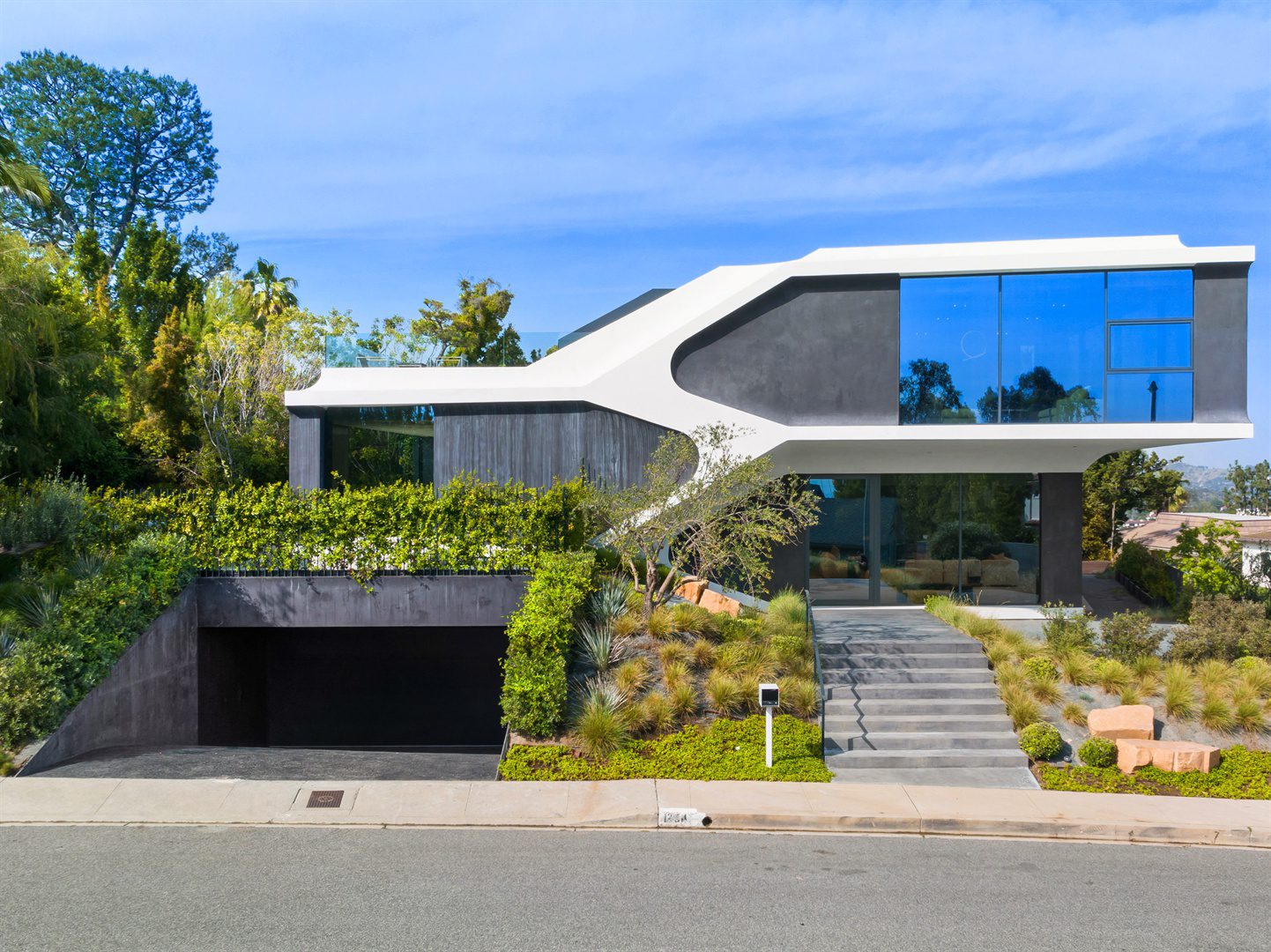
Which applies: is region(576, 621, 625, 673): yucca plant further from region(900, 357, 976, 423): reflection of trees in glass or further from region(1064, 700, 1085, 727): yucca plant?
region(900, 357, 976, 423): reflection of trees in glass

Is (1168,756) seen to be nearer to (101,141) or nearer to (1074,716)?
(1074,716)

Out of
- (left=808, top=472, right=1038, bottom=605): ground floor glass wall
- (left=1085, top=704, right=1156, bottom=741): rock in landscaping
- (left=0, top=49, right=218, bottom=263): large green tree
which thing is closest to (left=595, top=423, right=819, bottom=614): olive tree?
(left=808, top=472, right=1038, bottom=605): ground floor glass wall

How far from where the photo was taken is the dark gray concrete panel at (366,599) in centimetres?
1528

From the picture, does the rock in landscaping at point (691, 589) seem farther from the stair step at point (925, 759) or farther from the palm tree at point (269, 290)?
→ the palm tree at point (269, 290)

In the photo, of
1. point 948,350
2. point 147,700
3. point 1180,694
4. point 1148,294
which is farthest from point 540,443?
point 1180,694

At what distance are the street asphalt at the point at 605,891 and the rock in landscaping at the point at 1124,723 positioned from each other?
2735 mm

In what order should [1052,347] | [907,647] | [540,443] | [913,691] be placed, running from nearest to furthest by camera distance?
1. [913,691]
2. [907,647]
3. [1052,347]
4. [540,443]

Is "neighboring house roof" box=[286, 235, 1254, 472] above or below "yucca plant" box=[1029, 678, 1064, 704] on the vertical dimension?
above

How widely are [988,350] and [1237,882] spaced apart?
10738 mm

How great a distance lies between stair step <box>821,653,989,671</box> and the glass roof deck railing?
9085 millimetres

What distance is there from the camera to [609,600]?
14.9 m

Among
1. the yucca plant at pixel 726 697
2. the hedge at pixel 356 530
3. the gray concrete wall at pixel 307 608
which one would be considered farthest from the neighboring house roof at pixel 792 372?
the yucca plant at pixel 726 697

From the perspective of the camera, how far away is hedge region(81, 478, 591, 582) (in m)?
15.1

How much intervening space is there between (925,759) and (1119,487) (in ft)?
80.4
